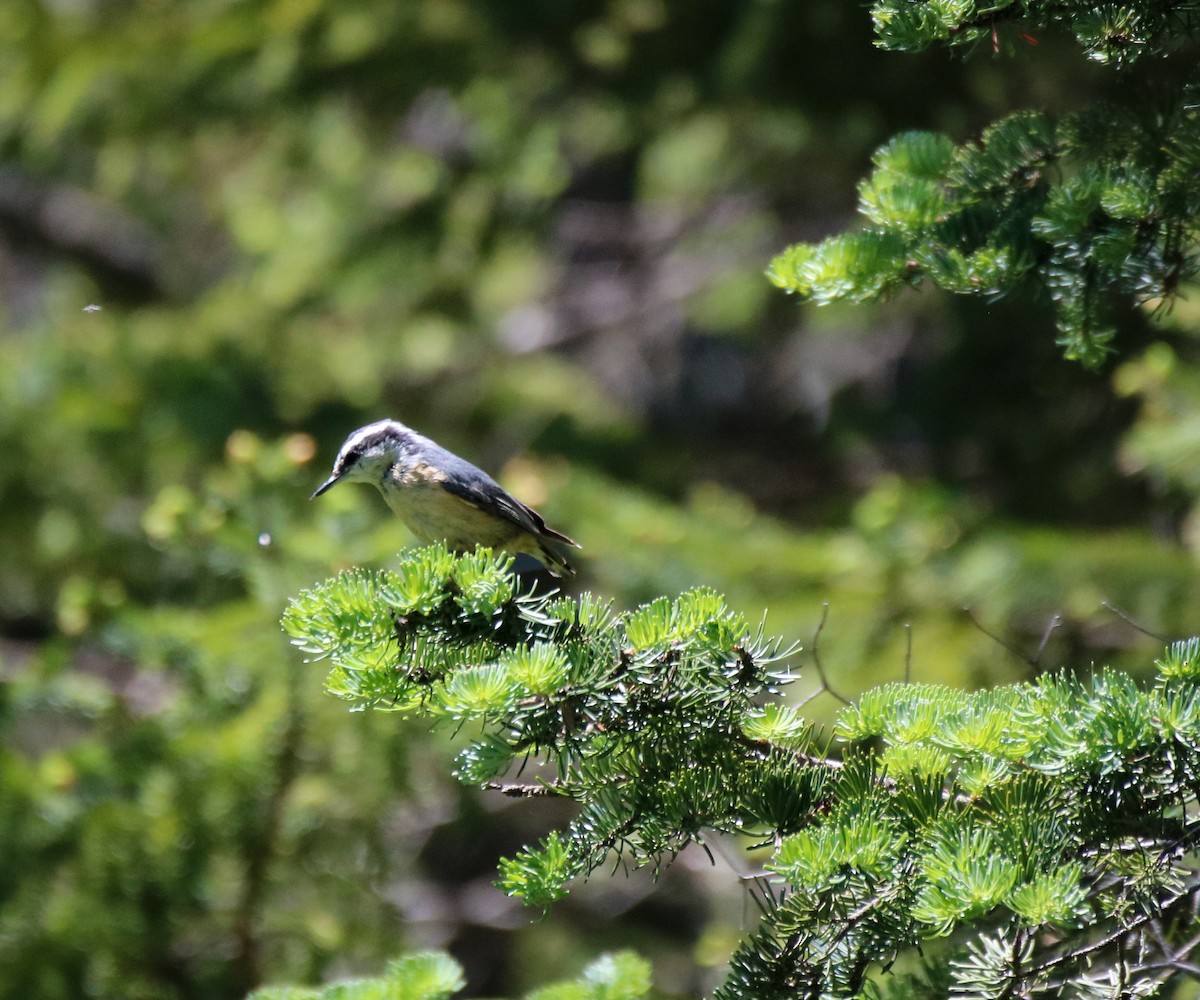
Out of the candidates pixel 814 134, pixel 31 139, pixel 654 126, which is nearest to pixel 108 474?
pixel 31 139

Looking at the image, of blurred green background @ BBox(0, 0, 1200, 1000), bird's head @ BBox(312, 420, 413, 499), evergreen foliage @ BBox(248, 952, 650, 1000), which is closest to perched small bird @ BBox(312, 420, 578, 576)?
bird's head @ BBox(312, 420, 413, 499)

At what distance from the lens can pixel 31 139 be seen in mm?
6258

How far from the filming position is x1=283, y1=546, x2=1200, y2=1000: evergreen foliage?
1.78 m

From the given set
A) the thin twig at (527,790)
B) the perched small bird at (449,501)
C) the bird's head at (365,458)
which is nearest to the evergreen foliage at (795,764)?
the thin twig at (527,790)

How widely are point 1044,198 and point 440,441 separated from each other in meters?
4.81

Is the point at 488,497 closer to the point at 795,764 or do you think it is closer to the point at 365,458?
the point at 365,458

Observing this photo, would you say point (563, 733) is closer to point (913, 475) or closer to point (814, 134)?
point (814, 134)

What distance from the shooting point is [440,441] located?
22.2ft

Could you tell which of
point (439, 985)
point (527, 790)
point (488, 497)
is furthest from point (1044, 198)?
point (439, 985)

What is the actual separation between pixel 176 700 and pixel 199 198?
7351 mm

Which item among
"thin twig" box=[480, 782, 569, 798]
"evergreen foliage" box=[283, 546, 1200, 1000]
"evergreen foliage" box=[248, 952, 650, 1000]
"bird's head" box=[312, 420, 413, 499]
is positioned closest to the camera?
"evergreen foliage" box=[283, 546, 1200, 1000]

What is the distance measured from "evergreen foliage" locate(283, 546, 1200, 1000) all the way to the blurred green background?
0.57 metres

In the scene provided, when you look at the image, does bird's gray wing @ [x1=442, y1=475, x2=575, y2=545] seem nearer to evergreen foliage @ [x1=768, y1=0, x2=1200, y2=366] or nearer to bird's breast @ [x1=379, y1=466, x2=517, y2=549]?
bird's breast @ [x1=379, y1=466, x2=517, y2=549]

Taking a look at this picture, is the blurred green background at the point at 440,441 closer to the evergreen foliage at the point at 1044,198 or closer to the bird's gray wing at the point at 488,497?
the evergreen foliage at the point at 1044,198
